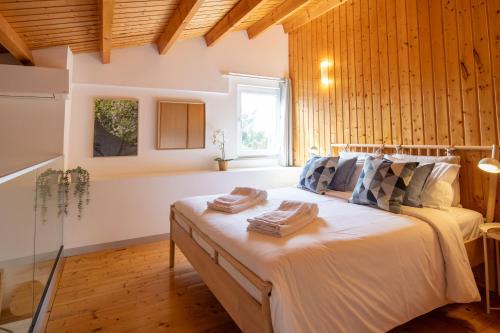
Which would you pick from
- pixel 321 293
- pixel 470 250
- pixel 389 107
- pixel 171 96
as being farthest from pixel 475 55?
pixel 171 96

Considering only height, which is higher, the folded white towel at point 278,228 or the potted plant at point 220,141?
the potted plant at point 220,141

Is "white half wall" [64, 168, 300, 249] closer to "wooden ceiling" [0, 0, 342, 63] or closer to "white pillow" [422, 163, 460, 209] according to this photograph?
"wooden ceiling" [0, 0, 342, 63]

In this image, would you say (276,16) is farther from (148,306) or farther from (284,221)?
(148,306)

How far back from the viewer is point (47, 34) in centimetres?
260

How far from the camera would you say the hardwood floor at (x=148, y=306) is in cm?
181

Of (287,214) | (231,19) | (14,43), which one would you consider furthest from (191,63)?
(287,214)

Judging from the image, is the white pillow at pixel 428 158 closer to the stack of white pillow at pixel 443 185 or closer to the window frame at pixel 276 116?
the stack of white pillow at pixel 443 185

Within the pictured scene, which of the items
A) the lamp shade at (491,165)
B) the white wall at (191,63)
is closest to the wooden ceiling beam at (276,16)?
the white wall at (191,63)

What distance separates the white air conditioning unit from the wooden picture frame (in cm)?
118

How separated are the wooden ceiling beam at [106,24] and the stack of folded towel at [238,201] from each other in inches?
64.6

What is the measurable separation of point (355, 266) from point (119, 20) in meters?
2.94

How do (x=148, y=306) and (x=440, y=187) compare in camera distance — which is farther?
(x=440, y=187)

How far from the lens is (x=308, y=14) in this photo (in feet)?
13.0

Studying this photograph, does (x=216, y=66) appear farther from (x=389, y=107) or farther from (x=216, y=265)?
(x=216, y=265)
